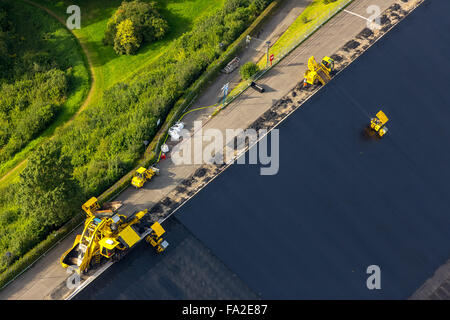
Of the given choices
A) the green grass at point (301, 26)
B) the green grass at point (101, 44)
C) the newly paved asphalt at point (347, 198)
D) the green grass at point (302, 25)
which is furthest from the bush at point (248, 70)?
the green grass at point (101, 44)

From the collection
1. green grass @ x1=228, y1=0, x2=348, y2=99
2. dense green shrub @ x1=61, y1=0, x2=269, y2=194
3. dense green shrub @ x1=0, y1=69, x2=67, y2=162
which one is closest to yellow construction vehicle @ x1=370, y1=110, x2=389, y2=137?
green grass @ x1=228, y1=0, x2=348, y2=99

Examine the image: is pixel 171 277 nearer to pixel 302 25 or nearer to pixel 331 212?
pixel 331 212

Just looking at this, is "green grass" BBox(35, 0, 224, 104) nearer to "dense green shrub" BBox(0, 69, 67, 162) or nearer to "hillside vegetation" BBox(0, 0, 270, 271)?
"hillside vegetation" BBox(0, 0, 270, 271)

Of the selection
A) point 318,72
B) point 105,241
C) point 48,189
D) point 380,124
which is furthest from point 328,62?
point 48,189

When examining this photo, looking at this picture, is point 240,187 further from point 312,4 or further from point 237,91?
point 312,4

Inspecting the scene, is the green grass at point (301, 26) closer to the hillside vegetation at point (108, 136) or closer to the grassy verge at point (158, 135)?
the grassy verge at point (158, 135)
